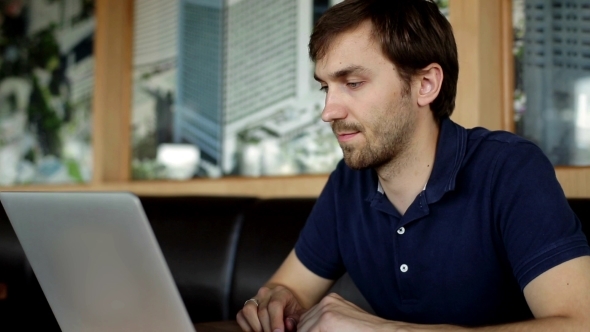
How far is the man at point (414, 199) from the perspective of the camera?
4.18 ft

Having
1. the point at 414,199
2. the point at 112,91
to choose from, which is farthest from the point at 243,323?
the point at 112,91

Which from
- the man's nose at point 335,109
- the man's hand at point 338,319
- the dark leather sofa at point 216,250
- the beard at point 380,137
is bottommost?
the dark leather sofa at point 216,250

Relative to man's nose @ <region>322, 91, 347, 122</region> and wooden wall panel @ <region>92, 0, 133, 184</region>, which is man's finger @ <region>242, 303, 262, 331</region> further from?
wooden wall panel @ <region>92, 0, 133, 184</region>

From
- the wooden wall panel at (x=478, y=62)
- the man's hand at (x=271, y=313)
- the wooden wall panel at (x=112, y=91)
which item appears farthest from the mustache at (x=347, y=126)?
the wooden wall panel at (x=112, y=91)

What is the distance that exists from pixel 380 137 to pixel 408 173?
0.10 m

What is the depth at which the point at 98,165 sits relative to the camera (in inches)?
127

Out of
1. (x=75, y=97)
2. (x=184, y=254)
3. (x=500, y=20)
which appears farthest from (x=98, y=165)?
(x=500, y=20)

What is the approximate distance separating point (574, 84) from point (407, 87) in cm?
65

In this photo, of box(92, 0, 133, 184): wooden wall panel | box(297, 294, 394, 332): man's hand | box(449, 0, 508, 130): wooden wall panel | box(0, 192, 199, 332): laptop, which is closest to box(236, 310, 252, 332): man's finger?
box(297, 294, 394, 332): man's hand

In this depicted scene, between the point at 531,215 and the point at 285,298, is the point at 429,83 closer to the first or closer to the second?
the point at 531,215

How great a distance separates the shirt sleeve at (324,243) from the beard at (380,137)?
200 millimetres

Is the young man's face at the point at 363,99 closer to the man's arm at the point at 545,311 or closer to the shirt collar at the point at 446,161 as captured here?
the shirt collar at the point at 446,161

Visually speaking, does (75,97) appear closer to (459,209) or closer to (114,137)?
(114,137)

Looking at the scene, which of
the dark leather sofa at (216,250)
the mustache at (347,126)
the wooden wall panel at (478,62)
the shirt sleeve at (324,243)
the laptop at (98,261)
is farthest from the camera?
the dark leather sofa at (216,250)
